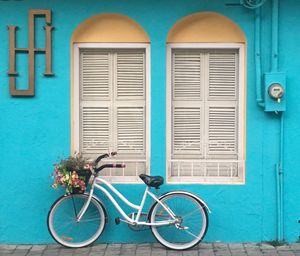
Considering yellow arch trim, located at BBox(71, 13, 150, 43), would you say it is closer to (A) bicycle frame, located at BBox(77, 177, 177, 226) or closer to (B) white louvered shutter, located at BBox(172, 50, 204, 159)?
(B) white louvered shutter, located at BBox(172, 50, 204, 159)

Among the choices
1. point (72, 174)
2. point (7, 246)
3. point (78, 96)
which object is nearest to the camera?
point (72, 174)

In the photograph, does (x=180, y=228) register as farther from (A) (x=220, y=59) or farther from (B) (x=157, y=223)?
(A) (x=220, y=59)

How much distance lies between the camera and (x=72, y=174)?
20.9 feet

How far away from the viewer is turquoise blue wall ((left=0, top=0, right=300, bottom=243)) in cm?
672

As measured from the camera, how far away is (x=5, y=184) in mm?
6820

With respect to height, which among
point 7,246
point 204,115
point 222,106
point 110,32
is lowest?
point 7,246

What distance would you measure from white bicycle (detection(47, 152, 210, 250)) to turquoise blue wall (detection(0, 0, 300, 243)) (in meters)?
0.20

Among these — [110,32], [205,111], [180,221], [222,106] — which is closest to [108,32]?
[110,32]

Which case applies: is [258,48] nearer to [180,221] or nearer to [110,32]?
[110,32]

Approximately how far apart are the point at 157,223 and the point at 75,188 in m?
1.09

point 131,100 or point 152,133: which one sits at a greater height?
point 131,100

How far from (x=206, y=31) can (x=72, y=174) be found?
2.51 metres

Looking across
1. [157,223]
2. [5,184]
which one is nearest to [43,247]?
[5,184]

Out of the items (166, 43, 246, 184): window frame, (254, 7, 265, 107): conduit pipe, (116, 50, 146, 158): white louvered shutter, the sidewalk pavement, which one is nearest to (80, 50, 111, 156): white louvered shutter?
(116, 50, 146, 158): white louvered shutter
